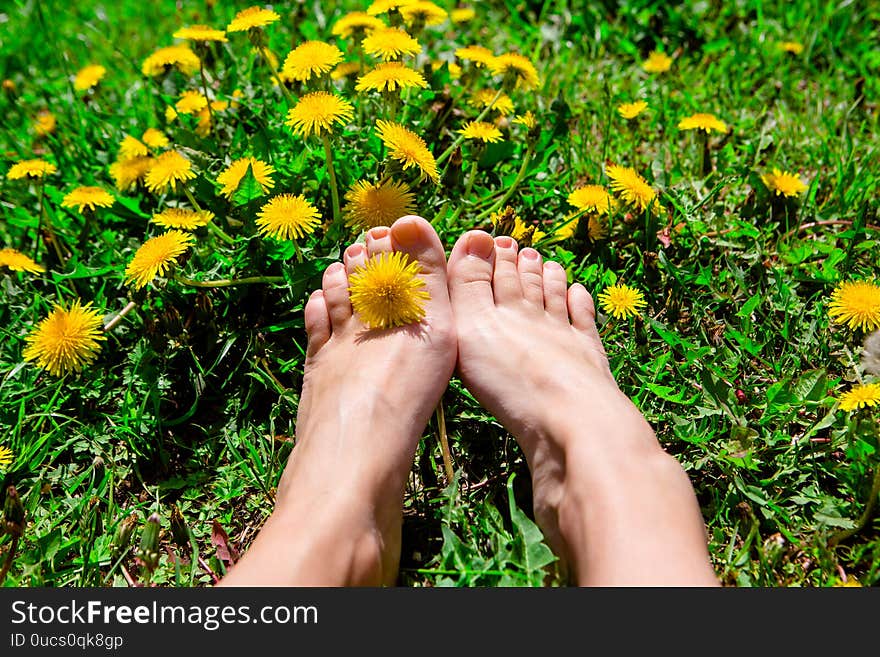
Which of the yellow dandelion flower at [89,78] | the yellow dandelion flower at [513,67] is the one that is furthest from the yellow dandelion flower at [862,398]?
the yellow dandelion flower at [89,78]

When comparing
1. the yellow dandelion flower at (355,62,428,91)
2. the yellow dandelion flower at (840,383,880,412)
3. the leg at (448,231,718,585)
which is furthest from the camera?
the yellow dandelion flower at (355,62,428,91)

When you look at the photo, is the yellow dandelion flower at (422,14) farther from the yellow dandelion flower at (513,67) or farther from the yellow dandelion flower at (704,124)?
the yellow dandelion flower at (704,124)

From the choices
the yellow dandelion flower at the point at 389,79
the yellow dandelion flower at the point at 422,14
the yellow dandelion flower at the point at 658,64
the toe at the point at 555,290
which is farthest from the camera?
the yellow dandelion flower at the point at 658,64

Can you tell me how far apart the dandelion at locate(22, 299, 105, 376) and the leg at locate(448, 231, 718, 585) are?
861 mm

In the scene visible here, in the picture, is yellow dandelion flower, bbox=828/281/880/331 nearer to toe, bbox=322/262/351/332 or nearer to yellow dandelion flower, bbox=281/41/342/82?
toe, bbox=322/262/351/332

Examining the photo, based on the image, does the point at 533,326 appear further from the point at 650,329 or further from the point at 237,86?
the point at 237,86

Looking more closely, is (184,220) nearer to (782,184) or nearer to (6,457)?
(6,457)

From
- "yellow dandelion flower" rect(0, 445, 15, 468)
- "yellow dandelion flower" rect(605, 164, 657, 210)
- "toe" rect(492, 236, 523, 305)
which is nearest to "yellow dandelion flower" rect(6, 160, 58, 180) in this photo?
"yellow dandelion flower" rect(0, 445, 15, 468)

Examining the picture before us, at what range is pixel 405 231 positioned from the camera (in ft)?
5.75

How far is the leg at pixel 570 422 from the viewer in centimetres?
128

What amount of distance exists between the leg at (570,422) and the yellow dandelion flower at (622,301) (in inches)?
2.5

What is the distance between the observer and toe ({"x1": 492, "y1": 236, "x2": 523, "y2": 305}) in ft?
6.01

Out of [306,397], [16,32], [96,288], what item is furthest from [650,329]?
[16,32]

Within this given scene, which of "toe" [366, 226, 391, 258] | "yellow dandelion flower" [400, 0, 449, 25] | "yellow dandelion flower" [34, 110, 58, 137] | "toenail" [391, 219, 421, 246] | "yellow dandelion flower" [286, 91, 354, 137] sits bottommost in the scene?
"yellow dandelion flower" [34, 110, 58, 137]
